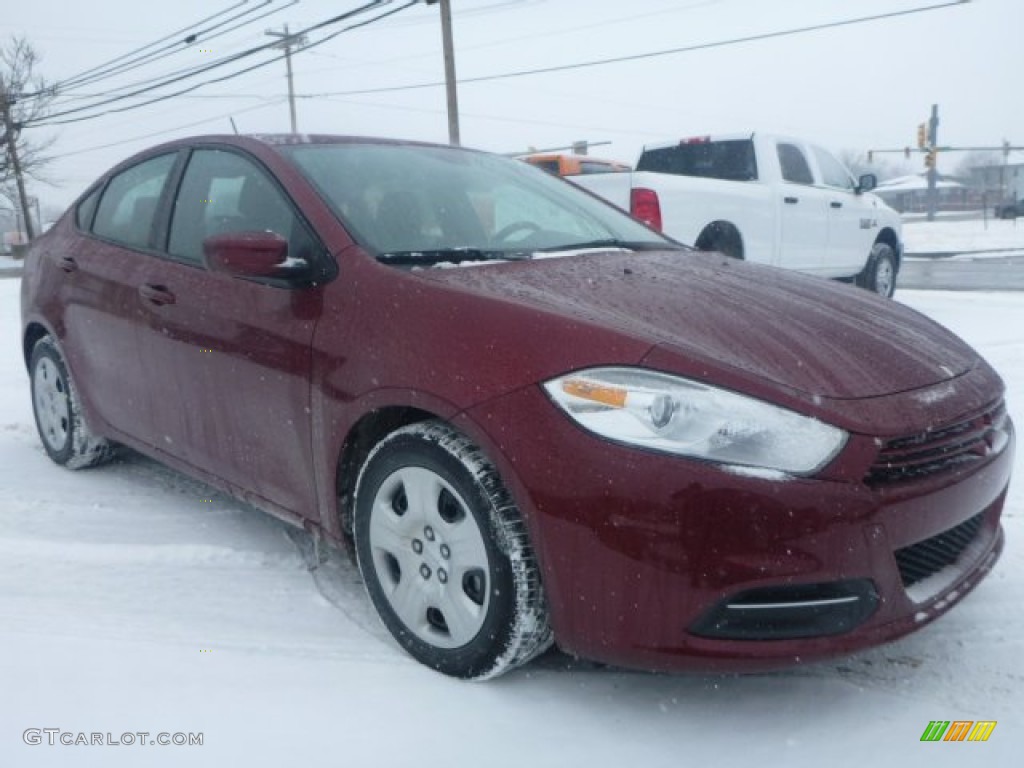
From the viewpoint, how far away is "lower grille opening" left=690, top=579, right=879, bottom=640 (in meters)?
2.00

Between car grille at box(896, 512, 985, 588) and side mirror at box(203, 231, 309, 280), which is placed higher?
side mirror at box(203, 231, 309, 280)

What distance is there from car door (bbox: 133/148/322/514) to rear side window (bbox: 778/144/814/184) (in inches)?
264

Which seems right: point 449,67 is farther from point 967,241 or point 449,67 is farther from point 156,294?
point 967,241

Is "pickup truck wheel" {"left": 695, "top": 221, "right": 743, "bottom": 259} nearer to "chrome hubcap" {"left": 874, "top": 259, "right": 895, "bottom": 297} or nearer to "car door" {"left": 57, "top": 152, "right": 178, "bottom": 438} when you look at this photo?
"chrome hubcap" {"left": 874, "top": 259, "right": 895, "bottom": 297}

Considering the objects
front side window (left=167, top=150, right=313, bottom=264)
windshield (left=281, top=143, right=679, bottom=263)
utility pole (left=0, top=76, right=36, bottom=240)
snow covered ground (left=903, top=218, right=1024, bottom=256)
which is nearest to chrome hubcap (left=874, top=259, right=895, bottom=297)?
windshield (left=281, top=143, right=679, bottom=263)

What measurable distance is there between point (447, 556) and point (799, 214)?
7432 mm

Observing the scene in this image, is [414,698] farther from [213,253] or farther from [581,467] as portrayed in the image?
[213,253]

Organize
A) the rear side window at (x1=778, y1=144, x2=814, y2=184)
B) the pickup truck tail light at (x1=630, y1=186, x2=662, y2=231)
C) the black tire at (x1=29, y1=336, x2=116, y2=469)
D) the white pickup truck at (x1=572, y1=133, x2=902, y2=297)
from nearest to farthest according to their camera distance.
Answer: the black tire at (x1=29, y1=336, x2=116, y2=469), the pickup truck tail light at (x1=630, y1=186, x2=662, y2=231), the white pickup truck at (x1=572, y1=133, x2=902, y2=297), the rear side window at (x1=778, y1=144, x2=814, y2=184)

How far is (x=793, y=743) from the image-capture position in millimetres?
2131

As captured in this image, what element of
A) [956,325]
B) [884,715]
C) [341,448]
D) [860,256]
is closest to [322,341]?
[341,448]

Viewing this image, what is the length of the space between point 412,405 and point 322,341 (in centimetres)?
43

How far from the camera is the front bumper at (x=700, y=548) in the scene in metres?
1.95

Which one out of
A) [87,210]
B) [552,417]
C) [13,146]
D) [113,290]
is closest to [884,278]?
[87,210]

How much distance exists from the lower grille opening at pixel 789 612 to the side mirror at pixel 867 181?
27.3 ft
